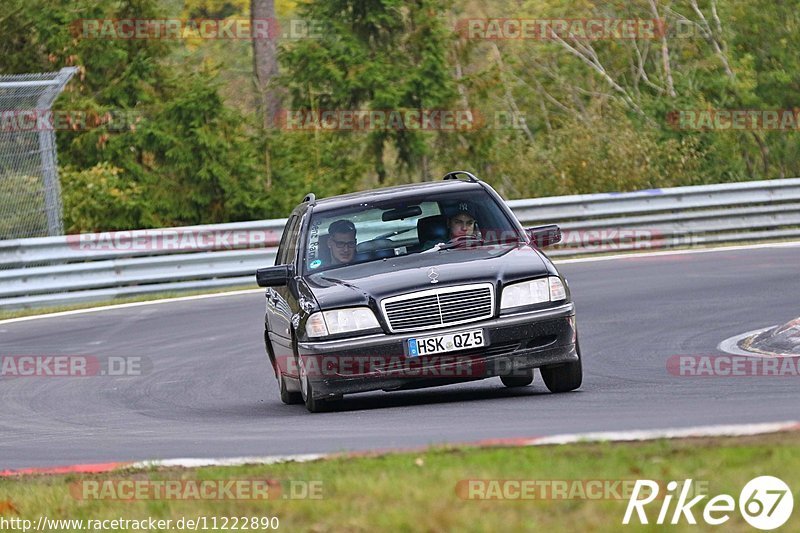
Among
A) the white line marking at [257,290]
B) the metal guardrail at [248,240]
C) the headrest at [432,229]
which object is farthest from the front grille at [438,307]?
the metal guardrail at [248,240]

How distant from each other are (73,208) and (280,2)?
2647cm

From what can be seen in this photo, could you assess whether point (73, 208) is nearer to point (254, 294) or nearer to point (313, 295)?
point (254, 294)

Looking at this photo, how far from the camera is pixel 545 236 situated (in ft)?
35.6

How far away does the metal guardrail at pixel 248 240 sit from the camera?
20344 mm

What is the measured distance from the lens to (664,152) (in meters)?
26.8

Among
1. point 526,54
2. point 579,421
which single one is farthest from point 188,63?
point 579,421

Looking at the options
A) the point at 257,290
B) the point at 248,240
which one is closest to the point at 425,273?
the point at 257,290

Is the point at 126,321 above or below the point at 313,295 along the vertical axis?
below

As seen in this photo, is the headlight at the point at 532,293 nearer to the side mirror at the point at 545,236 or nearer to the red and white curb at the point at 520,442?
the side mirror at the point at 545,236

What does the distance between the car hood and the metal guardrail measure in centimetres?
1062

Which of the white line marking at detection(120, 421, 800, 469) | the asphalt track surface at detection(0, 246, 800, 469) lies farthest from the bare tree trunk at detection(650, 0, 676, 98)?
the white line marking at detection(120, 421, 800, 469)

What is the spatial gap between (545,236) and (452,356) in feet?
5.14

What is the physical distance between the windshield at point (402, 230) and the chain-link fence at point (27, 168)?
Answer: 34.8 ft

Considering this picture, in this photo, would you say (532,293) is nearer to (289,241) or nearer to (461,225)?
(461,225)
